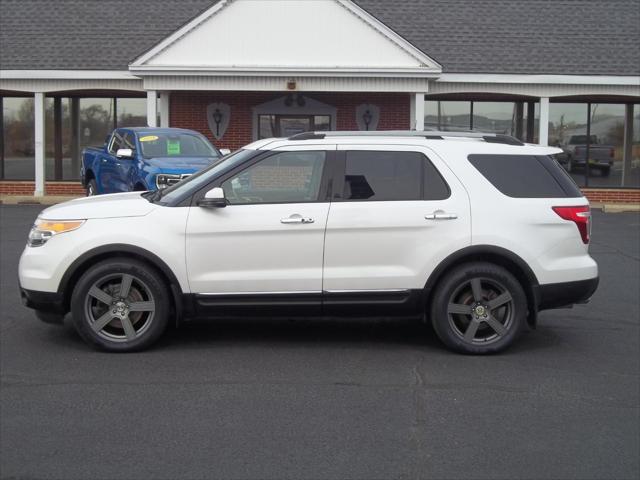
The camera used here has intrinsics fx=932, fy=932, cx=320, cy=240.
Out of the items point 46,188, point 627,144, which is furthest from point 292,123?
point 627,144

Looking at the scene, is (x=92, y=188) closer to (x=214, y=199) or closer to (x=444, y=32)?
(x=214, y=199)

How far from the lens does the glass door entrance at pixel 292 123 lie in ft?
A: 78.8

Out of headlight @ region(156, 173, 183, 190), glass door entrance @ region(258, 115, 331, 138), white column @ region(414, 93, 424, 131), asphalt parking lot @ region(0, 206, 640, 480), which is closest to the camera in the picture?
asphalt parking lot @ region(0, 206, 640, 480)

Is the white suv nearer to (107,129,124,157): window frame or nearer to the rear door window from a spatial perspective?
the rear door window

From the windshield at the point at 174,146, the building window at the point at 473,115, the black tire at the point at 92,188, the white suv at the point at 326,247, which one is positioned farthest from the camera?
the building window at the point at 473,115

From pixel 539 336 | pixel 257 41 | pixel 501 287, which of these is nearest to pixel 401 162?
pixel 501 287

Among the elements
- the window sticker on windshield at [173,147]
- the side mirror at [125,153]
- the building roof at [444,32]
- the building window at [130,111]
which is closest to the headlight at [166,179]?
the side mirror at [125,153]

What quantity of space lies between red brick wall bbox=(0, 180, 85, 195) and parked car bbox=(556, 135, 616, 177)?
504 inches

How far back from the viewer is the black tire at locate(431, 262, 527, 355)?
7539 millimetres

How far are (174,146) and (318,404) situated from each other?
1038 cm

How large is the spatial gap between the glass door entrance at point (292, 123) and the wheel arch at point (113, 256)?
1676 centimetres

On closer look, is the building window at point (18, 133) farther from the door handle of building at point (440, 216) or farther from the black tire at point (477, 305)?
the black tire at point (477, 305)

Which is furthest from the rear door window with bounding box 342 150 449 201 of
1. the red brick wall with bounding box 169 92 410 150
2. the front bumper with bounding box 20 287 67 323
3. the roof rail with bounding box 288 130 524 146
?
the red brick wall with bounding box 169 92 410 150

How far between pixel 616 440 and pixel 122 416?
9.99 feet
